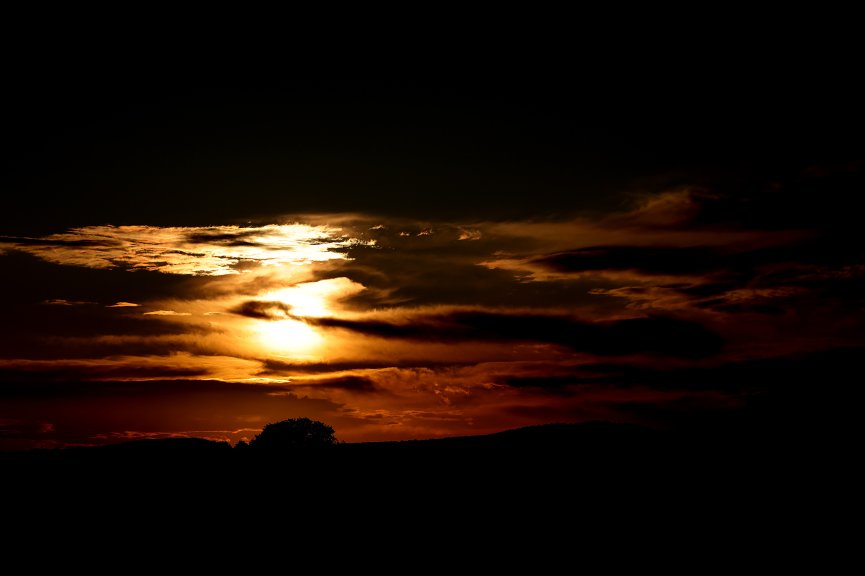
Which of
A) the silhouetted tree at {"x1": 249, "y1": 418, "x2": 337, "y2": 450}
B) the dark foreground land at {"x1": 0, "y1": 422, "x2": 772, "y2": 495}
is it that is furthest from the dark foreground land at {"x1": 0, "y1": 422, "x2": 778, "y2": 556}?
the silhouetted tree at {"x1": 249, "y1": 418, "x2": 337, "y2": 450}

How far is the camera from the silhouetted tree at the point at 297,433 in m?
78.5

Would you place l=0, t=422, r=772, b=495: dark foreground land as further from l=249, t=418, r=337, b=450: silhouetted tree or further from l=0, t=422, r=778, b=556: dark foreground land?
l=249, t=418, r=337, b=450: silhouetted tree

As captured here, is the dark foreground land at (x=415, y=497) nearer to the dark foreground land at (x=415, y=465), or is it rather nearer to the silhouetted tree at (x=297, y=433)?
the dark foreground land at (x=415, y=465)

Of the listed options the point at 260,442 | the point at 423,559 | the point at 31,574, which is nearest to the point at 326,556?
the point at 423,559

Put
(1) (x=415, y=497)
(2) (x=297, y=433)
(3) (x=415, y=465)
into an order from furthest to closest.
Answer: (2) (x=297, y=433), (3) (x=415, y=465), (1) (x=415, y=497)

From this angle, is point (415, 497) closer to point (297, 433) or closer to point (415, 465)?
Result: point (415, 465)

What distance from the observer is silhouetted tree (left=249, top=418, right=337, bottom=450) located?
78.5 metres

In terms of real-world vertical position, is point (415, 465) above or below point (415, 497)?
above

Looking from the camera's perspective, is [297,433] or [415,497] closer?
[415,497]

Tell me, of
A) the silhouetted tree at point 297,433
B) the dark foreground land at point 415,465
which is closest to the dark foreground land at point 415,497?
the dark foreground land at point 415,465

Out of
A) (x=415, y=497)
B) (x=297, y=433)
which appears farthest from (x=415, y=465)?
(x=297, y=433)

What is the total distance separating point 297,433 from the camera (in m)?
80.4

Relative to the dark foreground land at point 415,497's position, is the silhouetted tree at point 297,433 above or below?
above

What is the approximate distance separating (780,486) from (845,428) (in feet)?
39.6
